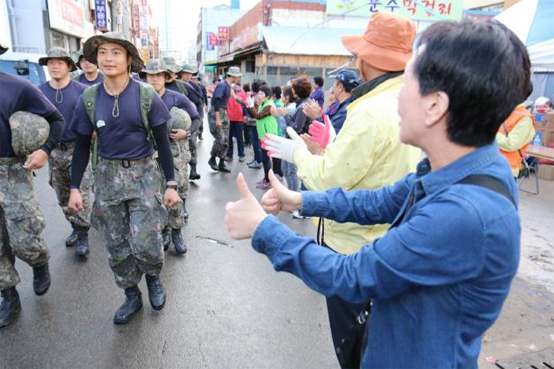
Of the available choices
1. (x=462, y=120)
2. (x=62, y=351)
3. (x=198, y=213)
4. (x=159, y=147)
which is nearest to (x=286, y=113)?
(x=198, y=213)

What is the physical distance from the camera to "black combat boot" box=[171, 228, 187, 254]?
4.49 meters

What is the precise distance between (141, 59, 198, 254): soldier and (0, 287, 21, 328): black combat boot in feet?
5.27

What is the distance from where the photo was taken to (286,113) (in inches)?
297

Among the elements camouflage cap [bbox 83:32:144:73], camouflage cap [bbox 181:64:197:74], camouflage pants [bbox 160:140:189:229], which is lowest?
camouflage pants [bbox 160:140:189:229]

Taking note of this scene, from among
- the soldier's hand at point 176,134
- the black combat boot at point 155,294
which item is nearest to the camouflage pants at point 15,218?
the black combat boot at point 155,294

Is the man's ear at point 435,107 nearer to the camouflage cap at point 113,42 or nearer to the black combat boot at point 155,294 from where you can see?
the camouflage cap at point 113,42

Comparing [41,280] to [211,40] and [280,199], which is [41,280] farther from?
[211,40]

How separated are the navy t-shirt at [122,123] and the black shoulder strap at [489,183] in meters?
2.46

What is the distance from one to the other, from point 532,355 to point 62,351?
329 centimetres

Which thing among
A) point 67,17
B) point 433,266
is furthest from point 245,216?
point 67,17

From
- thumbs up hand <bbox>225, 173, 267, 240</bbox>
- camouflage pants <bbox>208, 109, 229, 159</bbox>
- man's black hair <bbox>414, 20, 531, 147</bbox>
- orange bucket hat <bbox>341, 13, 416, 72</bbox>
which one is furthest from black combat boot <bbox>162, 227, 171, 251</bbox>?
man's black hair <bbox>414, 20, 531, 147</bbox>

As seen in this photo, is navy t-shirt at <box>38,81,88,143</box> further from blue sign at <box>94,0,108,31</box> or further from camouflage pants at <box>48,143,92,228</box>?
blue sign at <box>94,0,108,31</box>

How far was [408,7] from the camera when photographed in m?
20.0

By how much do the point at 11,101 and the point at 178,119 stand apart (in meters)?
1.73
